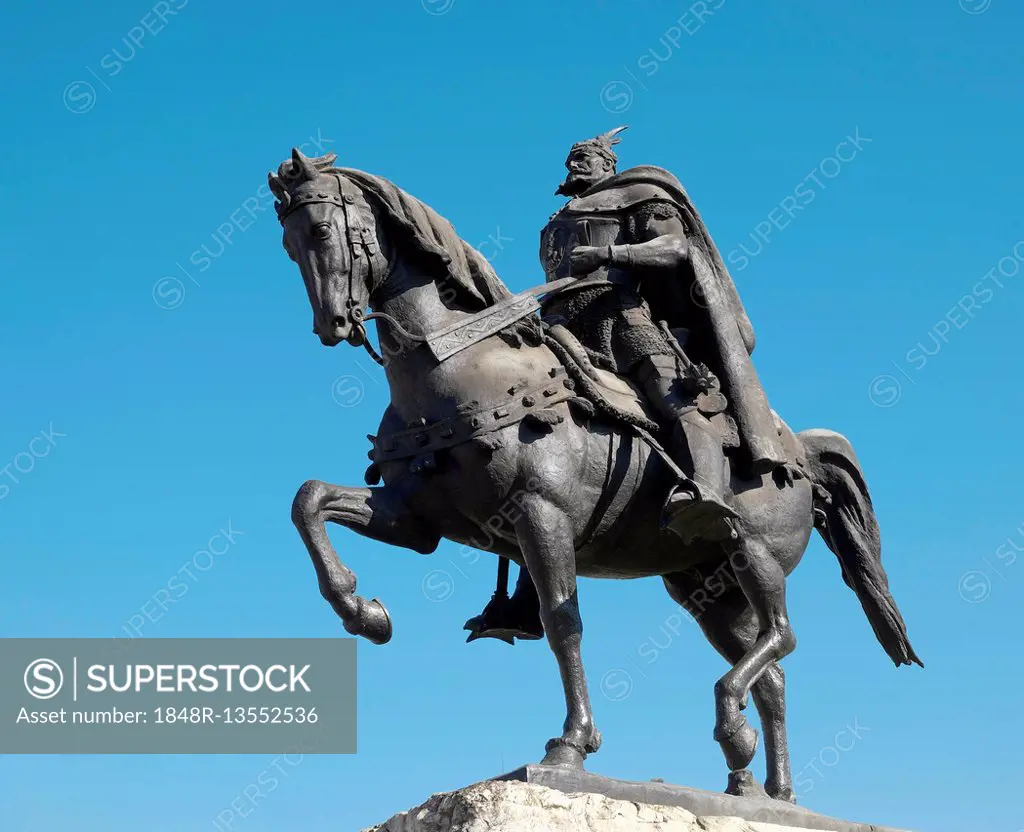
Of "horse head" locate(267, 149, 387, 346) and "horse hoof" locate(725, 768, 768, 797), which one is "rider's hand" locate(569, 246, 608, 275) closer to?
"horse head" locate(267, 149, 387, 346)

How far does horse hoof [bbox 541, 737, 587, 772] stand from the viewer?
1047cm

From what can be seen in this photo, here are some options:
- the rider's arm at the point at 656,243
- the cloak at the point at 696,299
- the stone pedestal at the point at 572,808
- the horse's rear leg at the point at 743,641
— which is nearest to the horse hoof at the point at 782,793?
the horse's rear leg at the point at 743,641

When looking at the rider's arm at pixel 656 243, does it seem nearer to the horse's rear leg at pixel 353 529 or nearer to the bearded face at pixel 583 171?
the bearded face at pixel 583 171

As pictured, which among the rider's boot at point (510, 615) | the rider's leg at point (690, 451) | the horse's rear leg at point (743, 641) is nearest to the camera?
the rider's leg at point (690, 451)

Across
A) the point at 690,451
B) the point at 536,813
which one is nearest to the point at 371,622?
the point at 536,813

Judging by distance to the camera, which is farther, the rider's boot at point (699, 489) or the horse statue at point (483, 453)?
the rider's boot at point (699, 489)

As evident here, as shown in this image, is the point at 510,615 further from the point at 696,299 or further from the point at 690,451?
the point at 696,299

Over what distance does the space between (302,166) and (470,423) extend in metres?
1.94

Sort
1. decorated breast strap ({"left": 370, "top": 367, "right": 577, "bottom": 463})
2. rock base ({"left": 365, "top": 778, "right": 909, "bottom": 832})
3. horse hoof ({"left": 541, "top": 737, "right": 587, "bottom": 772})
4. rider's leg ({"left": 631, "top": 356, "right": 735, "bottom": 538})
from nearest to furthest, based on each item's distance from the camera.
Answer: rock base ({"left": 365, "top": 778, "right": 909, "bottom": 832})
horse hoof ({"left": 541, "top": 737, "right": 587, "bottom": 772})
decorated breast strap ({"left": 370, "top": 367, "right": 577, "bottom": 463})
rider's leg ({"left": 631, "top": 356, "right": 735, "bottom": 538})

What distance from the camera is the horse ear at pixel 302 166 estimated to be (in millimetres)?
11023

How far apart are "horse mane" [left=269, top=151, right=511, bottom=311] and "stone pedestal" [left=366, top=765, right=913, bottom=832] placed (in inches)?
126

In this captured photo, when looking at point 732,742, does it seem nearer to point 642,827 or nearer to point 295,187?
point 642,827

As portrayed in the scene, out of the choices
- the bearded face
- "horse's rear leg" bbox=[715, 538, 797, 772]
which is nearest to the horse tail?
"horse's rear leg" bbox=[715, 538, 797, 772]

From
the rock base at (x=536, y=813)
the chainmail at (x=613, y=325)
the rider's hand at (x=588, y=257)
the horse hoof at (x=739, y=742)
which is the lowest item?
the rock base at (x=536, y=813)
